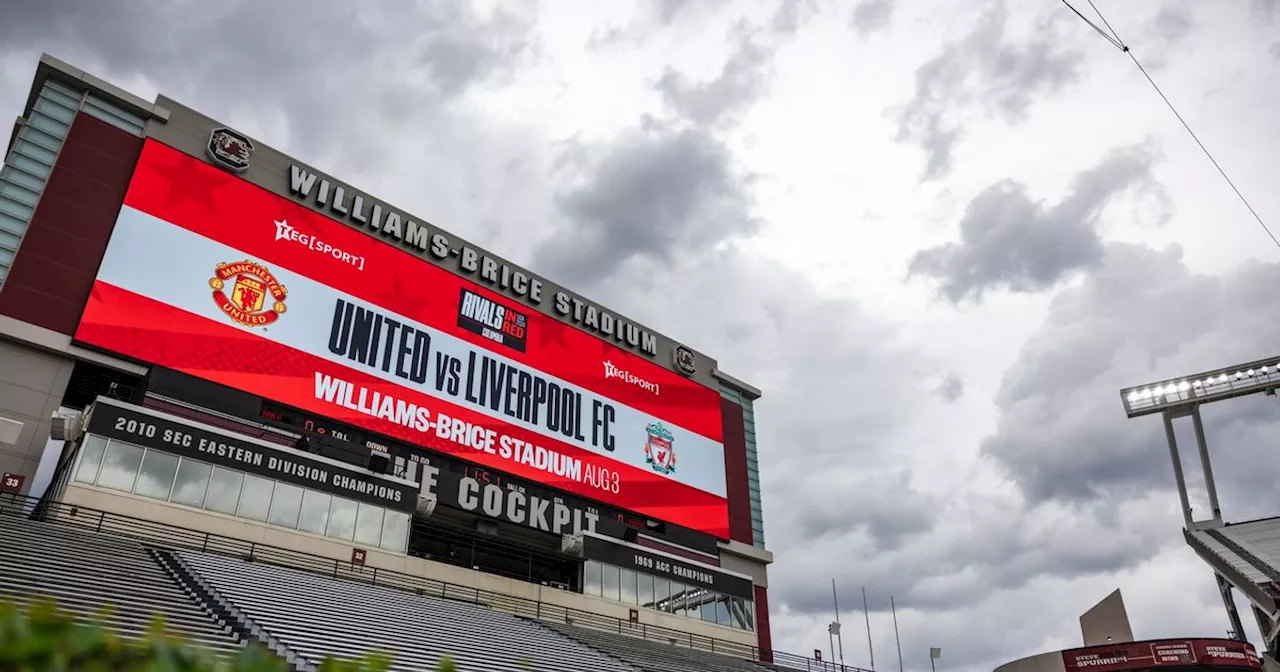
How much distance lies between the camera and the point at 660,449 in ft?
136

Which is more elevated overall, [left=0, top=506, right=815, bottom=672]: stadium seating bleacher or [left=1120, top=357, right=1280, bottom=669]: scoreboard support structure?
[left=1120, top=357, right=1280, bottom=669]: scoreboard support structure

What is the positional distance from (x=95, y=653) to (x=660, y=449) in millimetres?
38769

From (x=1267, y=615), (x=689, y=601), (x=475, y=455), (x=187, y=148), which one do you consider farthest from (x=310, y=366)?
(x=1267, y=615)

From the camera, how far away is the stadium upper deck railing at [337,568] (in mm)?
22625

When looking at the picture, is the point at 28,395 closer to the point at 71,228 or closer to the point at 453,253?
the point at 71,228

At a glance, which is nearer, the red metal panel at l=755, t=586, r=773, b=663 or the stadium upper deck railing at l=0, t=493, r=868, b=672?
the stadium upper deck railing at l=0, t=493, r=868, b=672

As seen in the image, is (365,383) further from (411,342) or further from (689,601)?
(689,601)

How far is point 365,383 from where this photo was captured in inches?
1226

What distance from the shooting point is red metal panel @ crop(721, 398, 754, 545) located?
44656 millimetres

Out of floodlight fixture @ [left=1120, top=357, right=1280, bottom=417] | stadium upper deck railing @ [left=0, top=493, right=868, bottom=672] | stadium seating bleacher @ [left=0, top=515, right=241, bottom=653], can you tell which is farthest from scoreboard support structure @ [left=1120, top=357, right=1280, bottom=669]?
stadium seating bleacher @ [left=0, top=515, right=241, bottom=653]

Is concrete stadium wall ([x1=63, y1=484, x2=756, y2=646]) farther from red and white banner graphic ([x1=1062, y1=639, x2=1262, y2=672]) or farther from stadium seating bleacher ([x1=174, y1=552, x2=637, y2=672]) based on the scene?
red and white banner graphic ([x1=1062, y1=639, x2=1262, y2=672])

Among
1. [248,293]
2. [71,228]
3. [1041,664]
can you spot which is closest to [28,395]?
[71,228]

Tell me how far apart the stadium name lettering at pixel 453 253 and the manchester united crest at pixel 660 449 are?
4.47 m

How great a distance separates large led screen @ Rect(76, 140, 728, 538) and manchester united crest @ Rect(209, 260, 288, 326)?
0.05m
